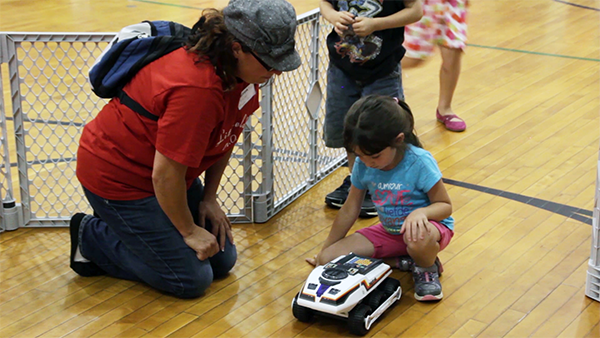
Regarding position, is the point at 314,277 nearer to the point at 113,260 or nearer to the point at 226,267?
the point at 226,267

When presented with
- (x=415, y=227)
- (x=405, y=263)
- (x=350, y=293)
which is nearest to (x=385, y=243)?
(x=405, y=263)

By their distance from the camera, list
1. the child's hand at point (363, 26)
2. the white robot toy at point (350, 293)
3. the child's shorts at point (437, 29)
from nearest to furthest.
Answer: the white robot toy at point (350, 293) → the child's hand at point (363, 26) → the child's shorts at point (437, 29)

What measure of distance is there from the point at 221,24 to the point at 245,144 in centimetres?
79

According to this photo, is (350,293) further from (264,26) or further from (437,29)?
(437,29)

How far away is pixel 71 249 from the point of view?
7.29 feet

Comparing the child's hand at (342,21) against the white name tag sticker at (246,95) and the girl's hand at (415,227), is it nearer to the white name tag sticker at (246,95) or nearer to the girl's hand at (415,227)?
the white name tag sticker at (246,95)

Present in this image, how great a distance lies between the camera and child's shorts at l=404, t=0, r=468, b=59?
3.41 m

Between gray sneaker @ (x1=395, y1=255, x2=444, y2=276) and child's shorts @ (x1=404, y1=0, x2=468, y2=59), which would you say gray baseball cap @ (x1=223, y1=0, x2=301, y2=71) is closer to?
gray sneaker @ (x1=395, y1=255, x2=444, y2=276)

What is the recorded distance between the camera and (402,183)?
6.86 feet

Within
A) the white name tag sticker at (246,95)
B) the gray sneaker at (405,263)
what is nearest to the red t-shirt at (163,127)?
the white name tag sticker at (246,95)

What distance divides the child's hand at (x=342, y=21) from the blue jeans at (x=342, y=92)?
0.19 metres

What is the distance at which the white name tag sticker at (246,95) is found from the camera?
201 cm

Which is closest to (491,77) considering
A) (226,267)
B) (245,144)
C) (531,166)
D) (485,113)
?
(485,113)

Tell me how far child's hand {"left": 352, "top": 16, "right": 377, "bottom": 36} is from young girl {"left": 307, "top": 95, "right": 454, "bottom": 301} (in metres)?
0.41
